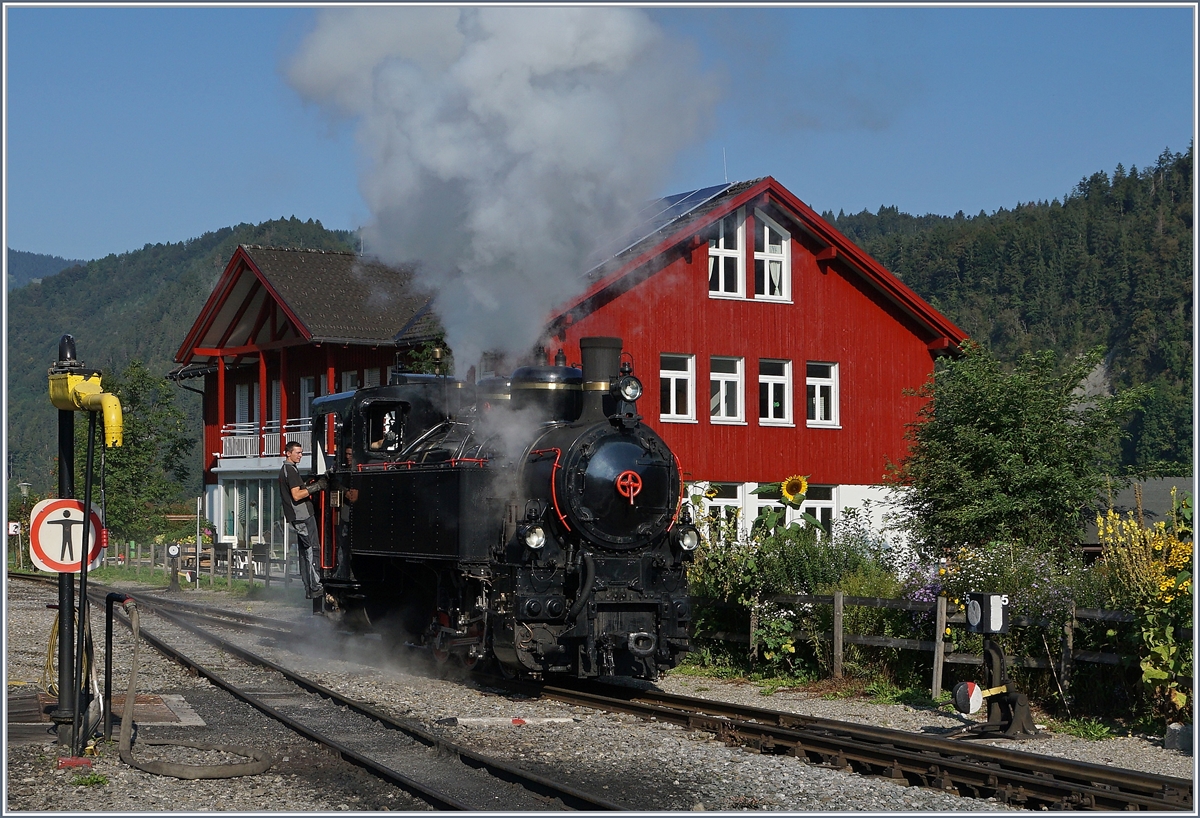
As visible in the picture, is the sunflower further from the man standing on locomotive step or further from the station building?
the station building

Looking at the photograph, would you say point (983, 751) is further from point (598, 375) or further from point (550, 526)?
point (598, 375)

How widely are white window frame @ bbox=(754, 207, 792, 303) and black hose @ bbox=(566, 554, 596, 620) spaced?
16014 millimetres

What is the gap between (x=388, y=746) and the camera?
1012 centimetres

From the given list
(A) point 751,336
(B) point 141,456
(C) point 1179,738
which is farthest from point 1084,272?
(C) point 1179,738

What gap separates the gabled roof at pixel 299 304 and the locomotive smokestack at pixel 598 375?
17.1 metres

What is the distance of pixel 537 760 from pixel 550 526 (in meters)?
3.21

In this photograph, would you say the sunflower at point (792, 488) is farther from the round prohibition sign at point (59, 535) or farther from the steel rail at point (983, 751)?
the round prohibition sign at point (59, 535)

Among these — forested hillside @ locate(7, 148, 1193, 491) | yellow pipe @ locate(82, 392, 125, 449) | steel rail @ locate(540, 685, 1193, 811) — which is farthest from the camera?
forested hillside @ locate(7, 148, 1193, 491)

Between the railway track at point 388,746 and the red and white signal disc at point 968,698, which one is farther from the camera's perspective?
the red and white signal disc at point 968,698

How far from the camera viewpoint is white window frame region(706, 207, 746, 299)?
2681 centimetres

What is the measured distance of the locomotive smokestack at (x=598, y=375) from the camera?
12586mm

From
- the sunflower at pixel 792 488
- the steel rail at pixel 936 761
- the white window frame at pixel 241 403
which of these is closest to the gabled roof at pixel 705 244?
the sunflower at pixel 792 488

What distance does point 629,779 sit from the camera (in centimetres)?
877

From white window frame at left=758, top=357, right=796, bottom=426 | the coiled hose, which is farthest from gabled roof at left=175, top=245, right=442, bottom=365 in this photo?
the coiled hose
